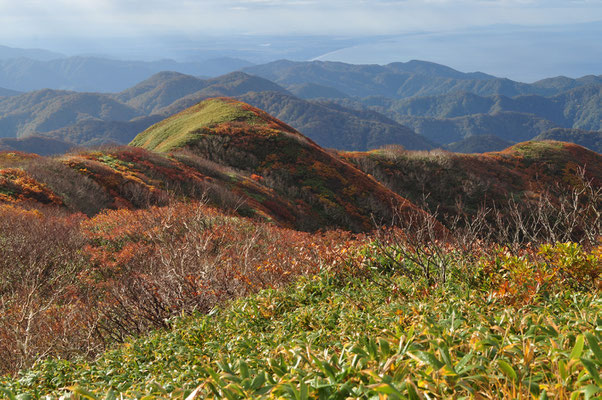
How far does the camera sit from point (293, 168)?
3725 centimetres

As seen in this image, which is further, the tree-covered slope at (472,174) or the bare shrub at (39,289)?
the tree-covered slope at (472,174)

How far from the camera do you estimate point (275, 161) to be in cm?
3822

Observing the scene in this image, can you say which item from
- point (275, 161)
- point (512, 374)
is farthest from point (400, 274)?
point (275, 161)

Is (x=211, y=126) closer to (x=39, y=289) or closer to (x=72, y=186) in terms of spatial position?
(x=72, y=186)

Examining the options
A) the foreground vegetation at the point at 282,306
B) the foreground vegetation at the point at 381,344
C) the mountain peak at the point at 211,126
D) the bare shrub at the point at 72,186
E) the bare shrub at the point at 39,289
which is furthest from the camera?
the mountain peak at the point at 211,126

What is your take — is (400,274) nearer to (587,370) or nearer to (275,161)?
(587,370)

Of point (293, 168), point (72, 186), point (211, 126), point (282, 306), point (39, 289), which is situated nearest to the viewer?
point (282, 306)

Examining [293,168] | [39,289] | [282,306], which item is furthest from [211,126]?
[282,306]

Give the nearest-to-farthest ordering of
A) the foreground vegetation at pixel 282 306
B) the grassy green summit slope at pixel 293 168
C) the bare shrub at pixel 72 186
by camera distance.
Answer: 1. the foreground vegetation at pixel 282 306
2. the bare shrub at pixel 72 186
3. the grassy green summit slope at pixel 293 168

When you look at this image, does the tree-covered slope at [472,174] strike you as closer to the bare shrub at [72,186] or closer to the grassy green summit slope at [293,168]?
the grassy green summit slope at [293,168]

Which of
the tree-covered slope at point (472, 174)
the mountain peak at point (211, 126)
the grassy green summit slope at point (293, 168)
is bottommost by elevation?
the tree-covered slope at point (472, 174)

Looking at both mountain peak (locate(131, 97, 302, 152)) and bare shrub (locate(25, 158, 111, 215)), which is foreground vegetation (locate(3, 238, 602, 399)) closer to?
bare shrub (locate(25, 158, 111, 215))

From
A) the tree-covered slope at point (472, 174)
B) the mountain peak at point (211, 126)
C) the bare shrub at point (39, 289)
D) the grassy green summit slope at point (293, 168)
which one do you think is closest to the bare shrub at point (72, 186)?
the bare shrub at point (39, 289)

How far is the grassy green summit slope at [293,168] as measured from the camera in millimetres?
30969
